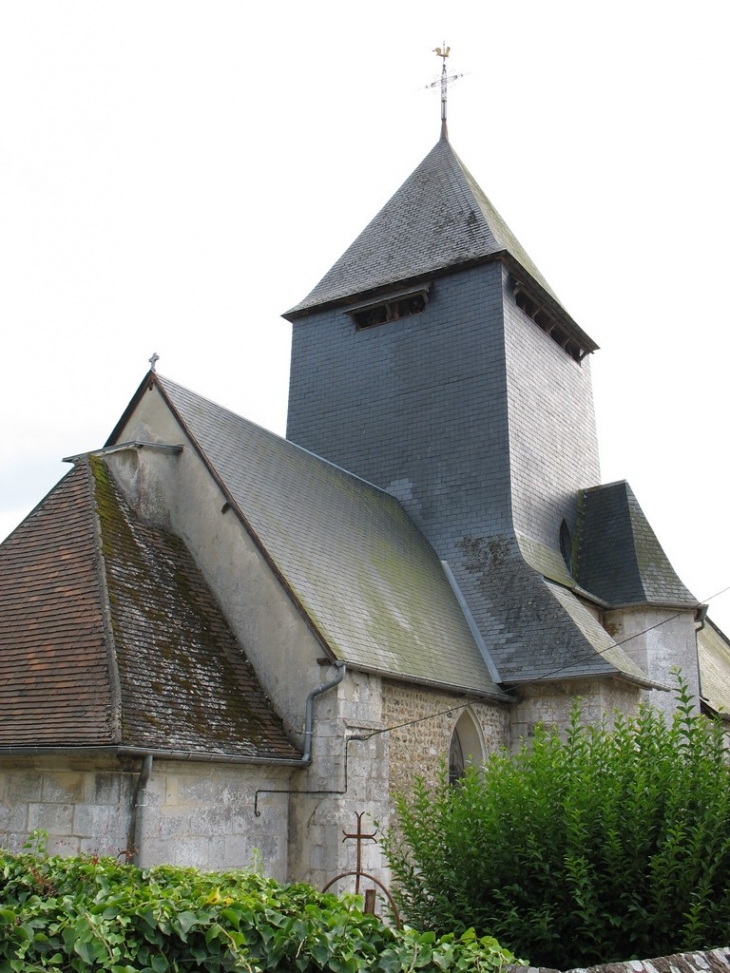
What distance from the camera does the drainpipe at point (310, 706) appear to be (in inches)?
362

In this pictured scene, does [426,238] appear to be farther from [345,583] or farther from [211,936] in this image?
[211,936]

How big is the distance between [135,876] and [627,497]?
13756mm

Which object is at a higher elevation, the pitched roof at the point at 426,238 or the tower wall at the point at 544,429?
the pitched roof at the point at 426,238

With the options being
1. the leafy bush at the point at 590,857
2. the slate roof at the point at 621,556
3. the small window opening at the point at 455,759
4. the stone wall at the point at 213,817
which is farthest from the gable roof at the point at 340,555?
the leafy bush at the point at 590,857

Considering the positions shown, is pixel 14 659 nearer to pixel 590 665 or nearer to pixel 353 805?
pixel 353 805

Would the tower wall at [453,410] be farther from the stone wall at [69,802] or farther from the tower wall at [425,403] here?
the stone wall at [69,802]

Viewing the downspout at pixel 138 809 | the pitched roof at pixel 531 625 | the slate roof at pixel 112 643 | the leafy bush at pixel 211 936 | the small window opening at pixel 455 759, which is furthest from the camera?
the pitched roof at pixel 531 625

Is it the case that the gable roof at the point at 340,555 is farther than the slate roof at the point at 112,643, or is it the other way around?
the gable roof at the point at 340,555

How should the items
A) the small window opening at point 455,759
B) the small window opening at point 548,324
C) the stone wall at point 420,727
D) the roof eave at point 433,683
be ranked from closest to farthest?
the roof eave at point 433,683
the stone wall at point 420,727
the small window opening at point 455,759
the small window opening at point 548,324

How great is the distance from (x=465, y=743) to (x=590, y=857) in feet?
21.6

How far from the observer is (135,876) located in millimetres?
4473

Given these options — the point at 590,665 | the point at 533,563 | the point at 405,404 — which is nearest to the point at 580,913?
the point at 590,665

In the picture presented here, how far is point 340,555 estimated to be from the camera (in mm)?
11898

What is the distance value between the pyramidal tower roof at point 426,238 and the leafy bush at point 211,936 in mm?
13761
